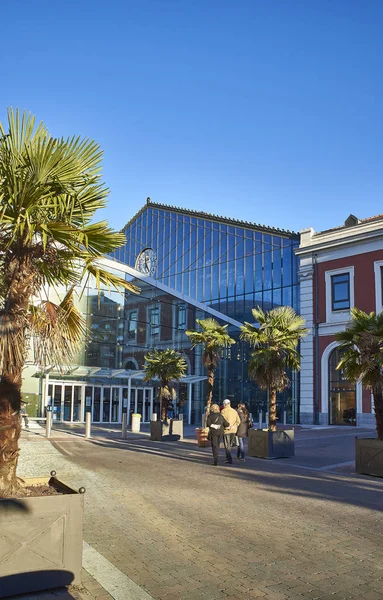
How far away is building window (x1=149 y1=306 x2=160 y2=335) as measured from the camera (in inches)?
1287

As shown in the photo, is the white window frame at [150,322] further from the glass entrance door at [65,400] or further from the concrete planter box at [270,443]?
the concrete planter box at [270,443]

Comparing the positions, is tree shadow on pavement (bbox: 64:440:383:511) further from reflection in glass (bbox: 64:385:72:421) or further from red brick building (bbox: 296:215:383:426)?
red brick building (bbox: 296:215:383:426)

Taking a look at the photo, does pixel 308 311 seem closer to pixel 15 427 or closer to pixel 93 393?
pixel 93 393

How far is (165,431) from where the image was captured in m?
21.5

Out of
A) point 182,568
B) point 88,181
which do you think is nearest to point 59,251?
point 88,181

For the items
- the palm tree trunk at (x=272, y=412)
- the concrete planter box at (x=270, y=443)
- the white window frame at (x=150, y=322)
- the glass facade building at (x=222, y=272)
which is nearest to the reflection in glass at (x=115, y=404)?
the glass facade building at (x=222, y=272)

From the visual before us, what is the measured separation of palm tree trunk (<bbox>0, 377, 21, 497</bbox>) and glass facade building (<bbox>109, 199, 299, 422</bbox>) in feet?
85.4

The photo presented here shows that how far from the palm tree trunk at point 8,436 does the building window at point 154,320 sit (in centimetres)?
2673

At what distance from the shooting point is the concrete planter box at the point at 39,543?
16.0ft

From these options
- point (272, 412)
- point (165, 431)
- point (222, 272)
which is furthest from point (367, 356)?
point (222, 272)

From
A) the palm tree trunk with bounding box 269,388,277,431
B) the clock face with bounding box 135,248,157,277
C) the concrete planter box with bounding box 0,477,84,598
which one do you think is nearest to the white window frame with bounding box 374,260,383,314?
the palm tree trunk with bounding box 269,388,277,431

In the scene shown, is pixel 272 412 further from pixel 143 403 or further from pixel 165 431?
pixel 143 403

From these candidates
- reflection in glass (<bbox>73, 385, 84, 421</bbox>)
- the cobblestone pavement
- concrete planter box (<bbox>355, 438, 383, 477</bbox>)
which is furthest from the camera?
reflection in glass (<bbox>73, 385, 84, 421</bbox>)

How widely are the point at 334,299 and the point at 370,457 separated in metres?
21.8
